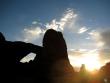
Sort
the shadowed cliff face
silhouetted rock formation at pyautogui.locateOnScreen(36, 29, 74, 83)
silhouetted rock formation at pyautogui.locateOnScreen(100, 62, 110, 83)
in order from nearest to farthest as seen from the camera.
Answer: the shadowed cliff face → silhouetted rock formation at pyautogui.locateOnScreen(36, 29, 74, 83) → silhouetted rock formation at pyautogui.locateOnScreen(100, 62, 110, 83)

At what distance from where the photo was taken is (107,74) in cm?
4525

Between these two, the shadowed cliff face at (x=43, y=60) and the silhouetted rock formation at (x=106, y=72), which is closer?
the shadowed cliff face at (x=43, y=60)

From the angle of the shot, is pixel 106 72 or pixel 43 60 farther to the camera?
pixel 106 72

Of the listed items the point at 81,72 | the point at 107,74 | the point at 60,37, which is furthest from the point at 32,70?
the point at 107,74

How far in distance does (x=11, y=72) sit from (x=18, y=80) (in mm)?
1754

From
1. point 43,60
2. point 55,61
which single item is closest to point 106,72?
point 55,61

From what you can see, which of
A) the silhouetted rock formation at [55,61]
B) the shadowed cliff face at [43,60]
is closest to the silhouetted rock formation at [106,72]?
the silhouetted rock formation at [55,61]

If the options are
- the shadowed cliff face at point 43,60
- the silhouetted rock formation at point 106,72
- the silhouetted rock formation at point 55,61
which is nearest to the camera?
the shadowed cliff face at point 43,60

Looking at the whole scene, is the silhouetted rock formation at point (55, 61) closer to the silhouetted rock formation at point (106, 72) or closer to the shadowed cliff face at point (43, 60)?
the shadowed cliff face at point (43, 60)

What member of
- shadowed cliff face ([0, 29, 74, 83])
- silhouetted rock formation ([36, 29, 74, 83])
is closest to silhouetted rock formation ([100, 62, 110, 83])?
silhouetted rock formation ([36, 29, 74, 83])

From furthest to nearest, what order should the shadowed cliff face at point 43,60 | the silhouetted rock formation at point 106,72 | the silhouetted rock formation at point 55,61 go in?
the silhouetted rock formation at point 106,72, the silhouetted rock formation at point 55,61, the shadowed cliff face at point 43,60

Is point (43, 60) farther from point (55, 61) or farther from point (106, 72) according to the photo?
point (106, 72)

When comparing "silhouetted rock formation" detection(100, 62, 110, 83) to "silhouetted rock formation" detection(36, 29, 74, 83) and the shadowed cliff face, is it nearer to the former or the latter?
"silhouetted rock formation" detection(36, 29, 74, 83)

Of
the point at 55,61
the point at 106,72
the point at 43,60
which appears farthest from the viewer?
the point at 106,72
